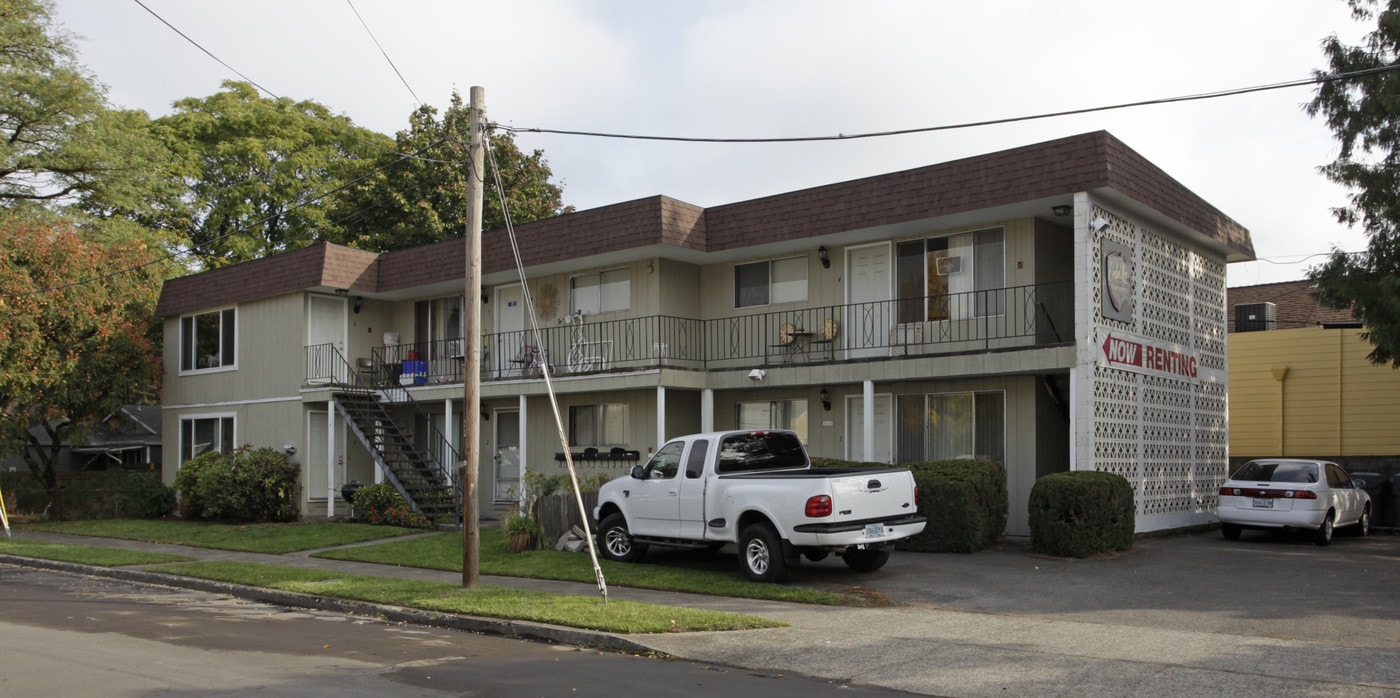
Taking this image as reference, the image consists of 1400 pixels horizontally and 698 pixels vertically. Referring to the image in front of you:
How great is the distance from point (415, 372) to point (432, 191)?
42.2ft

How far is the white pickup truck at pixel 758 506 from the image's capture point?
12656mm

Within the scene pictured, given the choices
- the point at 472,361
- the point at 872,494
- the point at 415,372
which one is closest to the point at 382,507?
the point at 415,372

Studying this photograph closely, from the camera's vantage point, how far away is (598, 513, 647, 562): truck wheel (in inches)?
605

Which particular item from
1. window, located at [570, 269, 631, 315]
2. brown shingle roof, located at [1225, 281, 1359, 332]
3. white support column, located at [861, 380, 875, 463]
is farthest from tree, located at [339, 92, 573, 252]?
brown shingle roof, located at [1225, 281, 1359, 332]

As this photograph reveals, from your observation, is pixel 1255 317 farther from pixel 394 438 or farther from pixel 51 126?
pixel 51 126

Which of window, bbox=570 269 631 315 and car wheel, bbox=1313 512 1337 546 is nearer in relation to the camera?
car wheel, bbox=1313 512 1337 546

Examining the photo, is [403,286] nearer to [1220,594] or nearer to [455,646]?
[455,646]

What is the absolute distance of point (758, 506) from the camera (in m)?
13.2

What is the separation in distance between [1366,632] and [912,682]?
4823 millimetres

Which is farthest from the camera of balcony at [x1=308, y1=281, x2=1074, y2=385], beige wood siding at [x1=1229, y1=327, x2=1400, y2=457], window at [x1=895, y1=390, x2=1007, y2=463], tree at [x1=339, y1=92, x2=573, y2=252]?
tree at [x1=339, y1=92, x2=573, y2=252]

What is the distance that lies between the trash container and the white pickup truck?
42.7 feet

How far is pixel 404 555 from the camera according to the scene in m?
17.3

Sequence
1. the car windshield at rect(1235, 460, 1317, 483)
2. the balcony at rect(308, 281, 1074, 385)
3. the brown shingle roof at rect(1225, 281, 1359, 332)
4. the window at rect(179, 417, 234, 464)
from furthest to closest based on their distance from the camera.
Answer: the brown shingle roof at rect(1225, 281, 1359, 332) → the window at rect(179, 417, 234, 464) → the balcony at rect(308, 281, 1074, 385) → the car windshield at rect(1235, 460, 1317, 483)

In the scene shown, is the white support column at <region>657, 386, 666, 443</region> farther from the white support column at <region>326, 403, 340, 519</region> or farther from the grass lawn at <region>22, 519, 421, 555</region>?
the white support column at <region>326, 403, 340, 519</region>
